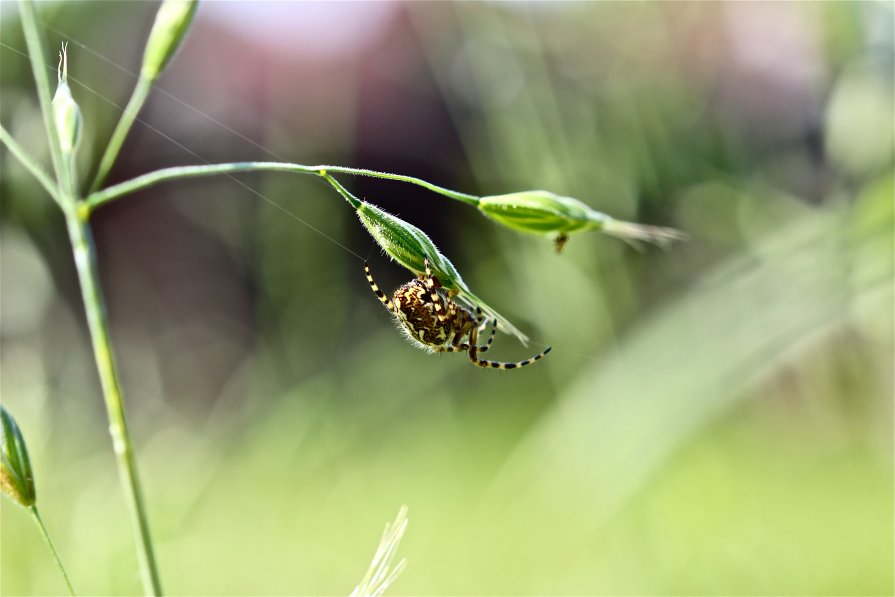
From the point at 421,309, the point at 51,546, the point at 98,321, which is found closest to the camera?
the point at 98,321

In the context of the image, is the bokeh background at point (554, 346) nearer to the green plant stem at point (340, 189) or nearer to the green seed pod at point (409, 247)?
the green seed pod at point (409, 247)

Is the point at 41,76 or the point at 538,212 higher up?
the point at 538,212

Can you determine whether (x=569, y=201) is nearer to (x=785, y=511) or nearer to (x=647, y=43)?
(x=647, y=43)

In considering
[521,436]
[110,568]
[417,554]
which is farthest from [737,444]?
[110,568]

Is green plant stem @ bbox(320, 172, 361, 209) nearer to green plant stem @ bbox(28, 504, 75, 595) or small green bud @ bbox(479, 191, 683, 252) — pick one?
small green bud @ bbox(479, 191, 683, 252)

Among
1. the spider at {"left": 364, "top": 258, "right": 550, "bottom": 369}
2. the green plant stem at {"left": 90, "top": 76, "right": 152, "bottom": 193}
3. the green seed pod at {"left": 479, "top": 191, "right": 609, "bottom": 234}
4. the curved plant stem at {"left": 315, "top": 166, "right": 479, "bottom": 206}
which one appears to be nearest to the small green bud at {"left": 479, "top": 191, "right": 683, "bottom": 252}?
the green seed pod at {"left": 479, "top": 191, "right": 609, "bottom": 234}

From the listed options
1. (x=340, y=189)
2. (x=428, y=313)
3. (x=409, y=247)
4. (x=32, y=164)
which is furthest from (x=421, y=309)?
(x=32, y=164)

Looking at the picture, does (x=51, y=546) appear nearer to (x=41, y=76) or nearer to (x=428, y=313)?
(x=41, y=76)
